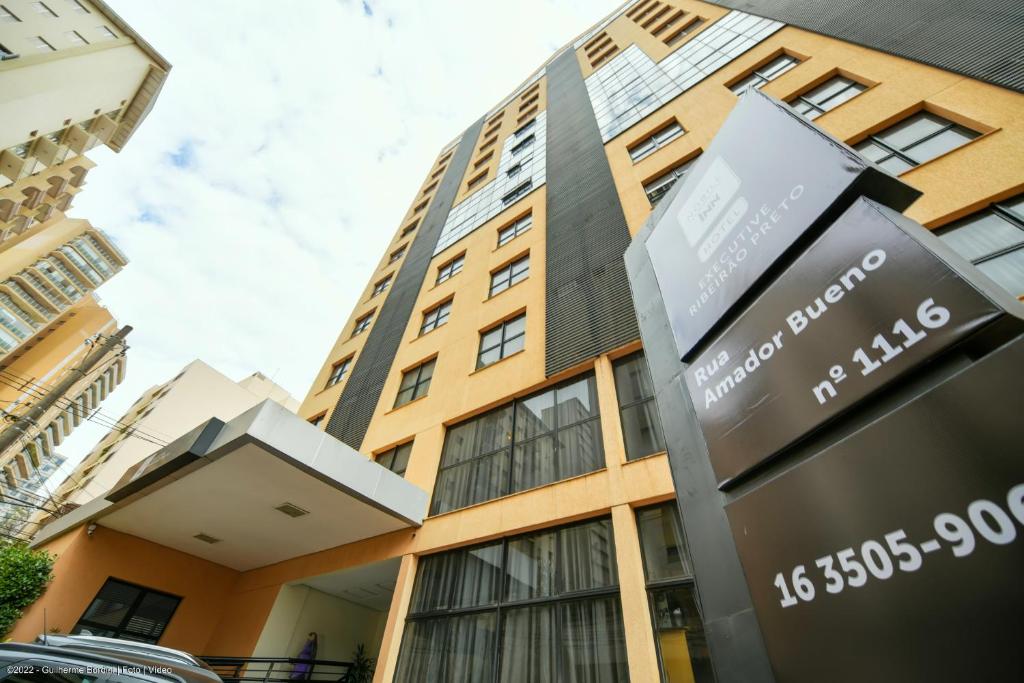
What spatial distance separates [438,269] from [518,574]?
44.2 ft

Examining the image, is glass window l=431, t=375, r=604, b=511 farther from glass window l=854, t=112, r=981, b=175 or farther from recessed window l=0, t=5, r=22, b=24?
recessed window l=0, t=5, r=22, b=24

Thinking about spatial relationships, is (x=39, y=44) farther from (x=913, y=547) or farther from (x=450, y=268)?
Answer: (x=913, y=547)

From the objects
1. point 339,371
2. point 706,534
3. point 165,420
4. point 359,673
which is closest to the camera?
point 706,534

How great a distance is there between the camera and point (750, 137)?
2.73 m

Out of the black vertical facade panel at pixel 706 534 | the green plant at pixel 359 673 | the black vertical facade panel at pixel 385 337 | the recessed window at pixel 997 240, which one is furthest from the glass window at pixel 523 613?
the recessed window at pixel 997 240

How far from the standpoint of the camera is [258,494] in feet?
28.2

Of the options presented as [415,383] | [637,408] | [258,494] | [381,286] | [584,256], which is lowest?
[258,494]

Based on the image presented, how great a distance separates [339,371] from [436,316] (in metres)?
6.16

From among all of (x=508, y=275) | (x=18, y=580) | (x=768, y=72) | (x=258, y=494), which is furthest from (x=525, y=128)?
(x=18, y=580)

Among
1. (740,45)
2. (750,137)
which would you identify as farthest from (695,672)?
(740,45)

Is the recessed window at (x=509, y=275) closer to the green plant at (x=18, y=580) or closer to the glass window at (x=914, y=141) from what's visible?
the glass window at (x=914, y=141)

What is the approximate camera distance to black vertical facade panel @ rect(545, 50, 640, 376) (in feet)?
30.7

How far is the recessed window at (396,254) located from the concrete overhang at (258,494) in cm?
1629

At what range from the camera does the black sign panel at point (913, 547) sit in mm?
1018
